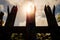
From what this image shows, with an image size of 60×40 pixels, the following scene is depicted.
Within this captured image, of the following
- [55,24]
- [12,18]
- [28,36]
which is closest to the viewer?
[28,36]

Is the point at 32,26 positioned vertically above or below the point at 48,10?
below

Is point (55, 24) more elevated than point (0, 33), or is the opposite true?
point (55, 24)

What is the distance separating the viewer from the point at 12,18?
379 centimetres

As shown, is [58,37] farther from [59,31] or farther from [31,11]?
[31,11]

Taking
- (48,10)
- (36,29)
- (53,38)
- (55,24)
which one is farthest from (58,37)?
(48,10)

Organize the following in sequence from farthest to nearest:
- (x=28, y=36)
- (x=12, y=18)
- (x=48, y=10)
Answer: (x=48, y=10) < (x=12, y=18) < (x=28, y=36)

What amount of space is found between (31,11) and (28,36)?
0.76 m

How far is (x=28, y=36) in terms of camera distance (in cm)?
320

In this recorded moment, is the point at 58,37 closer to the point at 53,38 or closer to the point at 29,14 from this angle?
the point at 53,38

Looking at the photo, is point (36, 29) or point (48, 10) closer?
point (36, 29)

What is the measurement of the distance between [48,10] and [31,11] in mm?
924

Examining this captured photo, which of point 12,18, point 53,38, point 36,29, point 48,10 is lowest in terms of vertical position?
point 53,38

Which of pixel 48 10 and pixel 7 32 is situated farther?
pixel 48 10

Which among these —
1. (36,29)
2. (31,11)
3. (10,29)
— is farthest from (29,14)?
(10,29)
